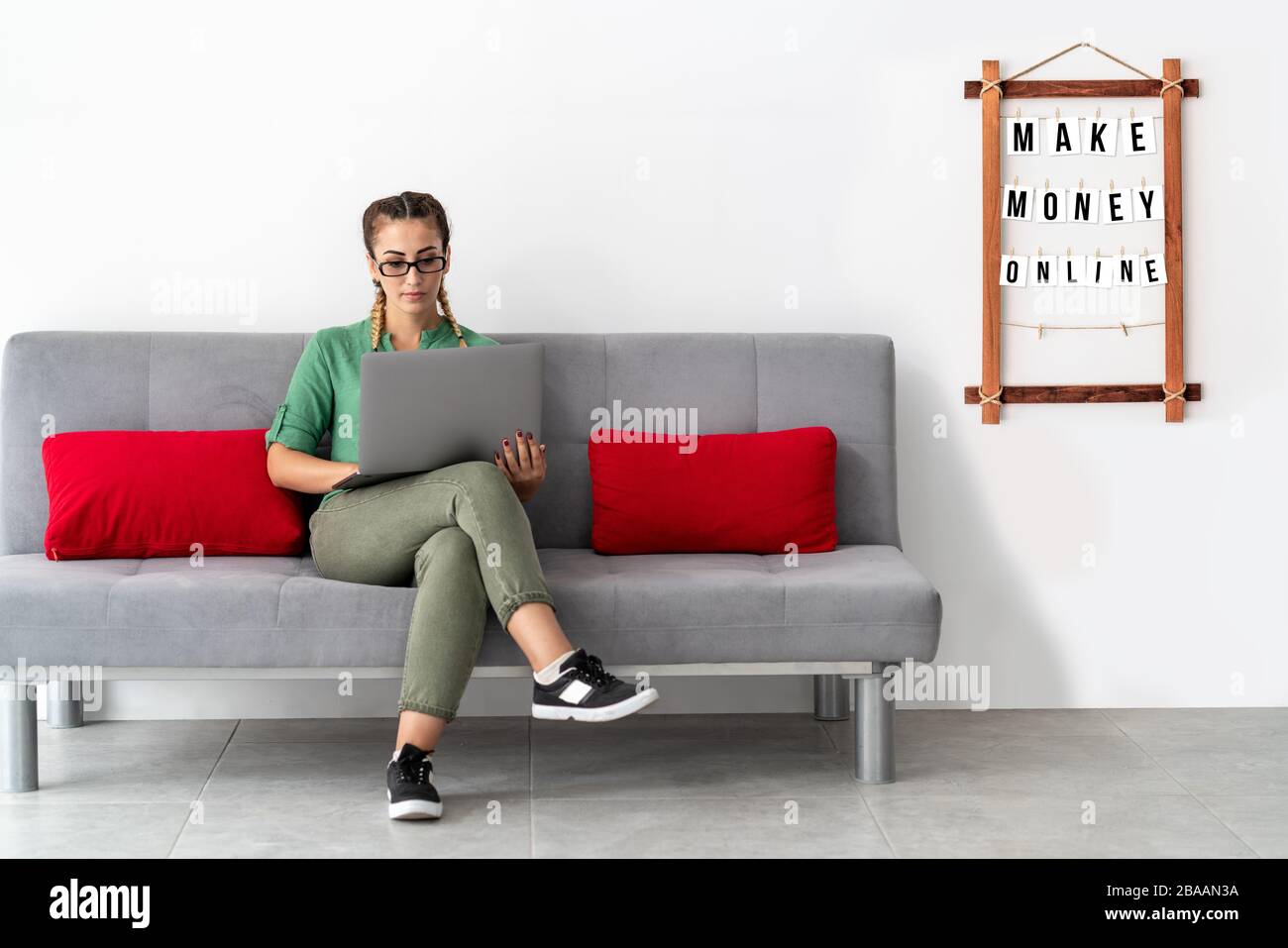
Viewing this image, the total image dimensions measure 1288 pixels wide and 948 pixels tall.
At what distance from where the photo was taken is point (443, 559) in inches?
109

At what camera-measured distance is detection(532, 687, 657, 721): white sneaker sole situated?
263cm

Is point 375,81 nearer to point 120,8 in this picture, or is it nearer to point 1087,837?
point 120,8

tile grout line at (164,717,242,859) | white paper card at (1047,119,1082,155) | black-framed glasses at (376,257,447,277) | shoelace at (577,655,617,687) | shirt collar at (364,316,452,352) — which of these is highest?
white paper card at (1047,119,1082,155)

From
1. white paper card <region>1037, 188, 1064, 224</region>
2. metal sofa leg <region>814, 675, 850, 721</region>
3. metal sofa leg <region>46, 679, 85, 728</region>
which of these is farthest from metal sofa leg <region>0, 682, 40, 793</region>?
white paper card <region>1037, 188, 1064, 224</region>

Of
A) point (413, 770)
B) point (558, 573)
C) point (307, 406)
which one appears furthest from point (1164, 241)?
point (413, 770)

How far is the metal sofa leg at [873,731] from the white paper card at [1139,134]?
1609mm

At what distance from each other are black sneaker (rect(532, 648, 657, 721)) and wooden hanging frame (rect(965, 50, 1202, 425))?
1.47m

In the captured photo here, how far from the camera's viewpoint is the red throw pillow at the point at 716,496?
326 centimetres

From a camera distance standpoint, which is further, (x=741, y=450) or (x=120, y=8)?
(x=120, y=8)

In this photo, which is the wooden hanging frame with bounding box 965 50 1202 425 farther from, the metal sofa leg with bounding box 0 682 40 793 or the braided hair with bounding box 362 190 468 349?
the metal sofa leg with bounding box 0 682 40 793

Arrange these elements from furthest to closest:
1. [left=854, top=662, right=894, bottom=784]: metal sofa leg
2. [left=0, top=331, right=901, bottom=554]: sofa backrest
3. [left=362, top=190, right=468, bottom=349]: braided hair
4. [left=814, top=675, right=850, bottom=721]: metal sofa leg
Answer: [left=814, top=675, right=850, bottom=721]: metal sofa leg < [left=0, top=331, right=901, bottom=554]: sofa backrest < [left=362, top=190, right=468, bottom=349]: braided hair < [left=854, top=662, right=894, bottom=784]: metal sofa leg
